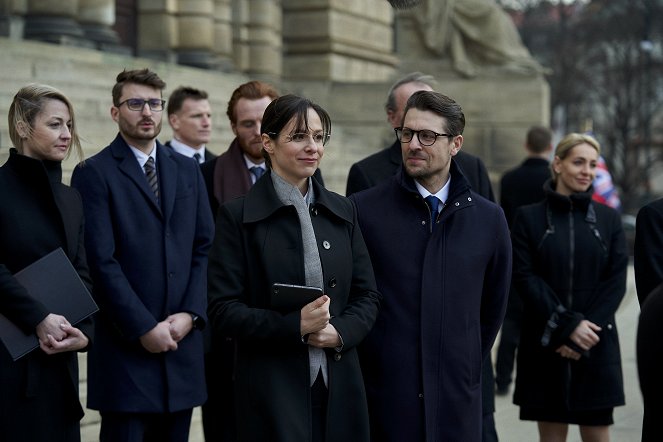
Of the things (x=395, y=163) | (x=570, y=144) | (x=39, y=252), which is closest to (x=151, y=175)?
(x=39, y=252)

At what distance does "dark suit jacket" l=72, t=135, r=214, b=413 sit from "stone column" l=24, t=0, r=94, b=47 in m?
8.99

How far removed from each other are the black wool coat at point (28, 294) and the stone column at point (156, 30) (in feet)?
43.6

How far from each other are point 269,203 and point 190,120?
3.18m

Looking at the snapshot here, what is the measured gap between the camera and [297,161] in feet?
14.1

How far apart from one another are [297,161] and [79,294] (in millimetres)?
1190

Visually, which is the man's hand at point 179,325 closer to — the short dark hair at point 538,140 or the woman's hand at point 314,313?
the woman's hand at point 314,313

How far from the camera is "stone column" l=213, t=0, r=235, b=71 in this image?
19172 mm

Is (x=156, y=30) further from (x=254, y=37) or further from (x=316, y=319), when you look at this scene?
(x=316, y=319)

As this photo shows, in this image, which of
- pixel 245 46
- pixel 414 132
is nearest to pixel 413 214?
pixel 414 132

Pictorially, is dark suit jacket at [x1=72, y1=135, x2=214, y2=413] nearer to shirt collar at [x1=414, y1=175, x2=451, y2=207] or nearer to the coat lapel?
the coat lapel

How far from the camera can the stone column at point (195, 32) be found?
18062 millimetres

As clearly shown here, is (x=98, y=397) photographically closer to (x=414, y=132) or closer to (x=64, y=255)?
(x=64, y=255)

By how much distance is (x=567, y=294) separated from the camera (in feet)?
20.9

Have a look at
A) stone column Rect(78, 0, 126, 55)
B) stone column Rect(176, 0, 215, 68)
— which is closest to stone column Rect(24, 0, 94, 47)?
stone column Rect(78, 0, 126, 55)
